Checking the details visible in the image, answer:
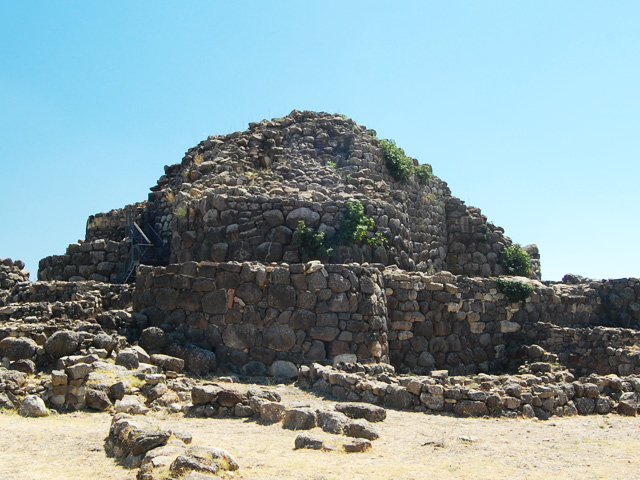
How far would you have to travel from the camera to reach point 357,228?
17297 millimetres

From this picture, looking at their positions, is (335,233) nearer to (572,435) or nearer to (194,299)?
(194,299)

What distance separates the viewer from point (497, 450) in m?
8.02

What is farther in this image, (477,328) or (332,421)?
(477,328)

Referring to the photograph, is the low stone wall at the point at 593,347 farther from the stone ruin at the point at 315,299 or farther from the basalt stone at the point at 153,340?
the basalt stone at the point at 153,340

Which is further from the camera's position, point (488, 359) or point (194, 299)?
point (488, 359)

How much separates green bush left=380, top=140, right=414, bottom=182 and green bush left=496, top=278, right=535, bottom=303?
227 inches

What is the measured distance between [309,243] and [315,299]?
3.25 metres

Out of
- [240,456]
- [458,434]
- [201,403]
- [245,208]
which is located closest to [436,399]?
[458,434]

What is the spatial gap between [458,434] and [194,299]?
22.8 feet

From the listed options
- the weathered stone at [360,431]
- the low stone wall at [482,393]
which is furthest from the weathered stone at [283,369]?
the weathered stone at [360,431]

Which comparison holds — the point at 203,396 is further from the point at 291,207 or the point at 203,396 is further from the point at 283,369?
the point at 291,207

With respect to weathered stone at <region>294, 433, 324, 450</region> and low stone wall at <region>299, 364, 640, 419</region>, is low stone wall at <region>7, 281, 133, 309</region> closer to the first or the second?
low stone wall at <region>299, 364, 640, 419</region>

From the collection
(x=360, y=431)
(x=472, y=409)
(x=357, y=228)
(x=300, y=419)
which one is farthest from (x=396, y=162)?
(x=360, y=431)

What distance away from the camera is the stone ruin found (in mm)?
11688
